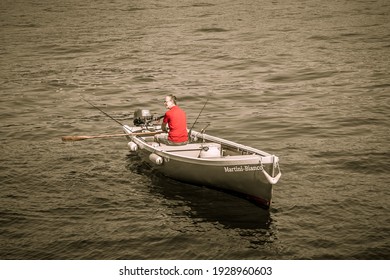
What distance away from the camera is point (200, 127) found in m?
19.7

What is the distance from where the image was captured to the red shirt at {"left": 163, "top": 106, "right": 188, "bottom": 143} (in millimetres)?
14047

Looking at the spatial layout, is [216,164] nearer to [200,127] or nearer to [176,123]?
[176,123]

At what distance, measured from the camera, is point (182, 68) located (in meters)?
29.2

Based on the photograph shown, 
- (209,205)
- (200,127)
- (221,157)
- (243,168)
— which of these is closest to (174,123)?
(221,157)

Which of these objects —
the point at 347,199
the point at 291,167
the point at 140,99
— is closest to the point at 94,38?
the point at 140,99

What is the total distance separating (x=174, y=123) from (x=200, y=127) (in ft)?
18.5

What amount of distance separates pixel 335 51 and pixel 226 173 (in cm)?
1997

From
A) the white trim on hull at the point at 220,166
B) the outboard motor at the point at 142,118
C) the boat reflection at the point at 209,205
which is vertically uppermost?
the outboard motor at the point at 142,118

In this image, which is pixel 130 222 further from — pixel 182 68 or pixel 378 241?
pixel 182 68

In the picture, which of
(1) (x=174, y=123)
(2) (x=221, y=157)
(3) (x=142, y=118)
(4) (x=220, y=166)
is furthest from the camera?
(3) (x=142, y=118)

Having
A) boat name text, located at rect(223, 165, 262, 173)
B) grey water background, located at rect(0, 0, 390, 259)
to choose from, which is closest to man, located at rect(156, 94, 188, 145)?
grey water background, located at rect(0, 0, 390, 259)

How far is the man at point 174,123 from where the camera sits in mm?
14039

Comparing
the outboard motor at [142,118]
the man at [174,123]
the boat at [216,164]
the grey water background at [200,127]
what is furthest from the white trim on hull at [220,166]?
the outboard motor at [142,118]

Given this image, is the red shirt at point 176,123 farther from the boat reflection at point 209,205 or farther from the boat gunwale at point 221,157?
the boat reflection at point 209,205
